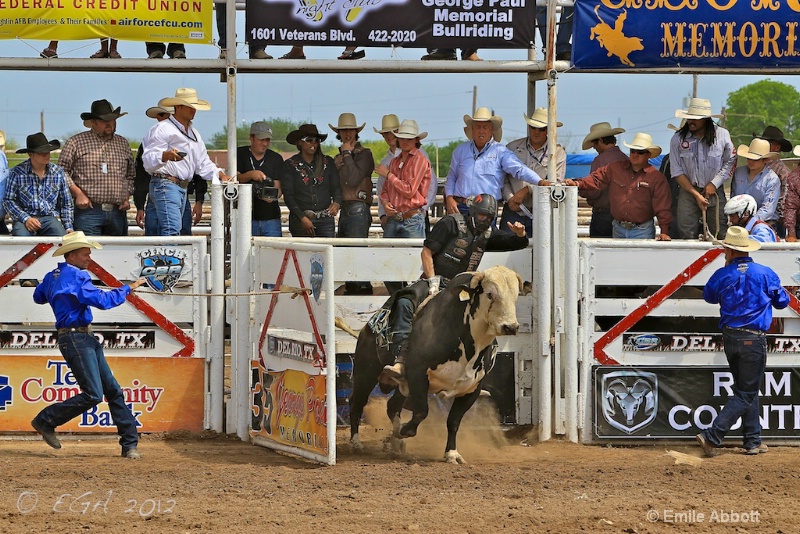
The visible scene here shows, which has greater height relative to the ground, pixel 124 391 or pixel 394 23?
pixel 394 23

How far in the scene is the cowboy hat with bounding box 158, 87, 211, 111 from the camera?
11.2 meters

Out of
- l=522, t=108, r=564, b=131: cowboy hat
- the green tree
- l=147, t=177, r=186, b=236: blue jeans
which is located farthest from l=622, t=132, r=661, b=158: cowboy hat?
the green tree

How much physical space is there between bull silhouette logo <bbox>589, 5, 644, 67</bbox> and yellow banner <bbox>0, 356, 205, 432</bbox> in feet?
15.3

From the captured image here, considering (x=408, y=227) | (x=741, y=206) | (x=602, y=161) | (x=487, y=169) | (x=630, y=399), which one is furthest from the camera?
(x=602, y=161)

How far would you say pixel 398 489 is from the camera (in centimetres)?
838

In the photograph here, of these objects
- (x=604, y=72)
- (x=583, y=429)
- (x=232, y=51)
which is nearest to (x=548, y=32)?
(x=604, y=72)

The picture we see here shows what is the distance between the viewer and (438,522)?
744 centimetres

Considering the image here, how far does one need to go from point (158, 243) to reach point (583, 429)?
160 inches

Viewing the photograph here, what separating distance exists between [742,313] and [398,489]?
131 inches

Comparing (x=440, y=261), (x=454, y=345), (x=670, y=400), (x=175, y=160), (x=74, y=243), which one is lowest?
(x=670, y=400)

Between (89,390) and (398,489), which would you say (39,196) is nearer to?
(89,390)

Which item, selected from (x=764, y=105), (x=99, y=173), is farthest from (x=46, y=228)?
(x=764, y=105)

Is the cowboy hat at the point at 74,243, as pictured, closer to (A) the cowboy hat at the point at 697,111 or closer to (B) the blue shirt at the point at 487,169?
(B) the blue shirt at the point at 487,169

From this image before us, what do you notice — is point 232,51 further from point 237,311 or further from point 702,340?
point 702,340
